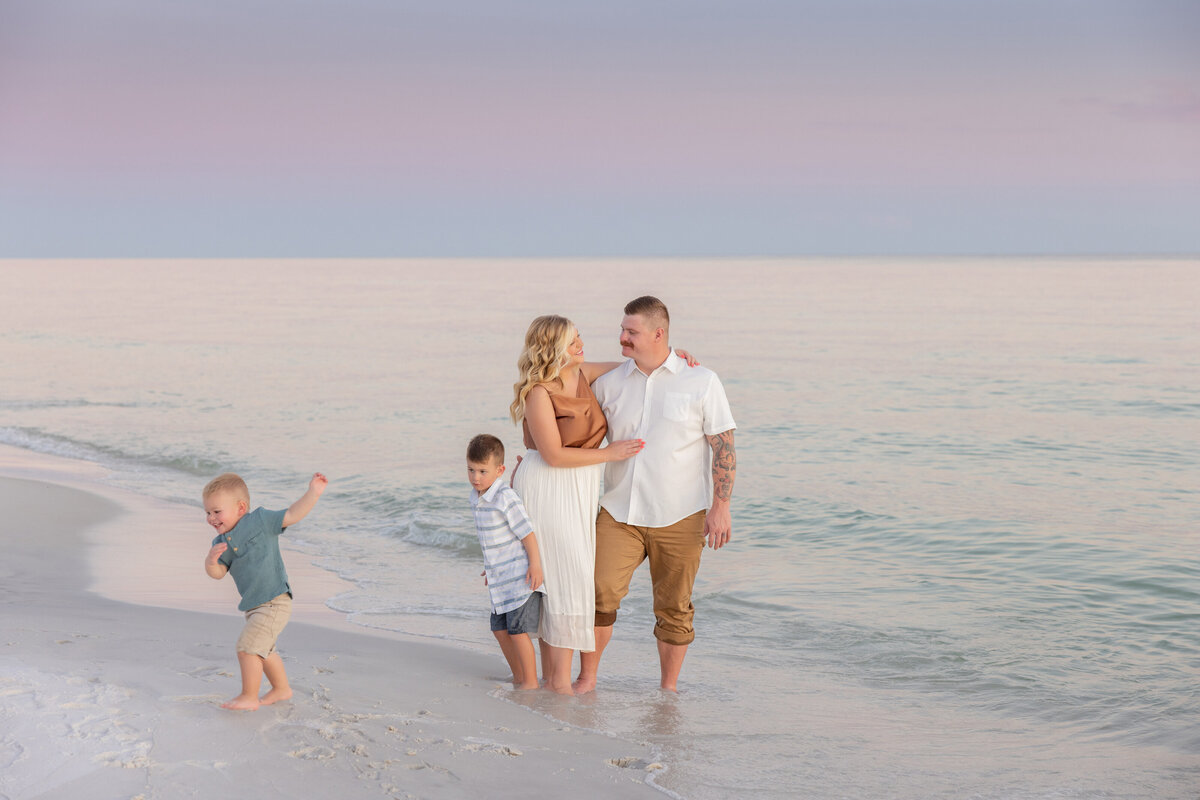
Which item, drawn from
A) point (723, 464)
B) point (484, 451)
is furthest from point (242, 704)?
point (723, 464)

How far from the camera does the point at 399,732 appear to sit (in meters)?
4.43

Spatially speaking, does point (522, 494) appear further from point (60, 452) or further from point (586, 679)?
point (60, 452)

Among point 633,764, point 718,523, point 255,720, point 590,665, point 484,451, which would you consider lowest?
point 633,764

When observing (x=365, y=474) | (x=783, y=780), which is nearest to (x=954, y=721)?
(x=783, y=780)

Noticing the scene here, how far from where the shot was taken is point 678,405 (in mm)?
5336

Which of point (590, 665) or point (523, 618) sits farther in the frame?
point (590, 665)

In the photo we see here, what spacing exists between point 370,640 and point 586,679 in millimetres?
1519

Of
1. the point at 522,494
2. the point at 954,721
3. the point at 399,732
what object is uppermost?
the point at 522,494

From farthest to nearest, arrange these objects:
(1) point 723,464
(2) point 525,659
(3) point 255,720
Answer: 1. (2) point 525,659
2. (1) point 723,464
3. (3) point 255,720

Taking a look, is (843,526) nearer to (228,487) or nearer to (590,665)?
(590,665)

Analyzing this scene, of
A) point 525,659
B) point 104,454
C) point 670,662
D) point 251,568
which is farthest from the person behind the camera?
point 104,454

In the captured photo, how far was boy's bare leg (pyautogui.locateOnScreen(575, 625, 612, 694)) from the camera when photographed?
557cm

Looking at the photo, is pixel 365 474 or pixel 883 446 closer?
pixel 365 474

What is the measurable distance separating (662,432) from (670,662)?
50.1 inches
